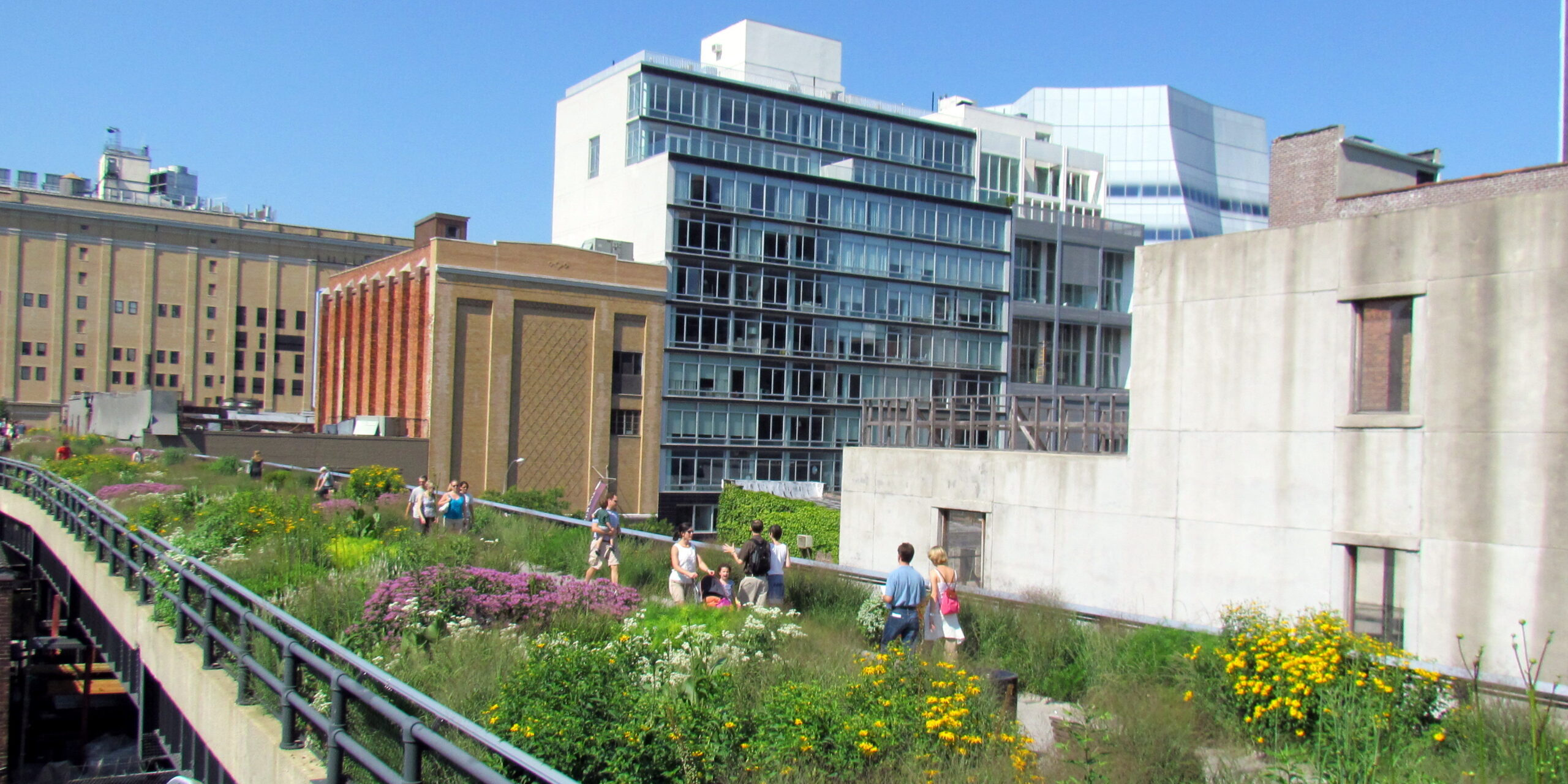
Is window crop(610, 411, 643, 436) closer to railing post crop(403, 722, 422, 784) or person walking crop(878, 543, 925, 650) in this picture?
person walking crop(878, 543, 925, 650)

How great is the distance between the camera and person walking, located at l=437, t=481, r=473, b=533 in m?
19.0

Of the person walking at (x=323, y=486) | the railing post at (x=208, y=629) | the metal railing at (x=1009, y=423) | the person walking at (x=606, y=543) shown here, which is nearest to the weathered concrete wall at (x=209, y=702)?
the railing post at (x=208, y=629)

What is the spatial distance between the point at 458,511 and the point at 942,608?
32.7 feet

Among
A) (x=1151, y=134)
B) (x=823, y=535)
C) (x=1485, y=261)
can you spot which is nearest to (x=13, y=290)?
(x=823, y=535)

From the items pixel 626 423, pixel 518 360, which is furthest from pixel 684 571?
pixel 626 423

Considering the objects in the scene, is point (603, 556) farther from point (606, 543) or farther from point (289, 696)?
point (289, 696)

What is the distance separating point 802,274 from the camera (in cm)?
7406

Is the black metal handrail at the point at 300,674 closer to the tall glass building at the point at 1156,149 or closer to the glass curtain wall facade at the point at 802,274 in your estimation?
the glass curtain wall facade at the point at 802,274

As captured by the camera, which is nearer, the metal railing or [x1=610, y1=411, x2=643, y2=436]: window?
the metal railing

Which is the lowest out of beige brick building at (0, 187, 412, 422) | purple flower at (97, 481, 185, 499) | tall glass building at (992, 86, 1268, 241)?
purple flower at (97, 481, 185, 499)

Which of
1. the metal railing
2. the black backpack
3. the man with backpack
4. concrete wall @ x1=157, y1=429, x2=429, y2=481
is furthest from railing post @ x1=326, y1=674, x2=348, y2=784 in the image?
concrete wall @ x1=157, y1=429, x2=429, y2=481

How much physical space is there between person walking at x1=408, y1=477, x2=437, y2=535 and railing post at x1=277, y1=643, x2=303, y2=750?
11.7 m

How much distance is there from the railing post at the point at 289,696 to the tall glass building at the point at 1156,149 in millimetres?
105577

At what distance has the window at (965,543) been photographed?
76.8ft
